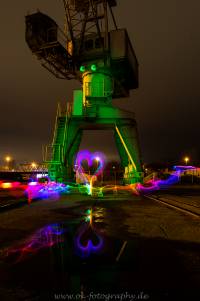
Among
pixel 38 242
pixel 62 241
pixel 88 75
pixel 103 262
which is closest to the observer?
pixel 103 262

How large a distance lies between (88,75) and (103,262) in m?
23.0

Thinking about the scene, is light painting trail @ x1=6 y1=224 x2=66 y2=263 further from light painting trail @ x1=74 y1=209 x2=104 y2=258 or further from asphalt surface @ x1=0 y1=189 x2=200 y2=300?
light painting trail @ x1=74 y1=209 x2=104 y2=258

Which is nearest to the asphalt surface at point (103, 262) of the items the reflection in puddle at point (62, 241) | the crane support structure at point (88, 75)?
the reflection in puddle at point (62, 241)

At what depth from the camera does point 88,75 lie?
1027 inches

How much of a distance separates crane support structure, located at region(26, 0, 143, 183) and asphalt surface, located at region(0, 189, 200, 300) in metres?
16.7

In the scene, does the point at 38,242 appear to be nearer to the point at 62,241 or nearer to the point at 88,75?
the point at 62,241

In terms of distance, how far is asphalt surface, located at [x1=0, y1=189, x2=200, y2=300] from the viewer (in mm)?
3740

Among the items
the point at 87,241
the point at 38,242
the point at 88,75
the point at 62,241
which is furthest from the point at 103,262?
the point at 88,75

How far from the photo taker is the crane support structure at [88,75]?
2453cm

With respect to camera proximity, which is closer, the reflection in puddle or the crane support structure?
the reflection in puddle

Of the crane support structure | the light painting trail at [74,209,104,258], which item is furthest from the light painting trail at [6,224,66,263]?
the crane support structure

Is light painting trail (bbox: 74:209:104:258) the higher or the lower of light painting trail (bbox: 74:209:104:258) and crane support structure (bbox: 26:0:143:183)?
the lower

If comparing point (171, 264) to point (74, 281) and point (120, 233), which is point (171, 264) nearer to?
point (74, 281)

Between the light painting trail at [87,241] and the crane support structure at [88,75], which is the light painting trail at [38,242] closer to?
the light painting trail at [87,241]
